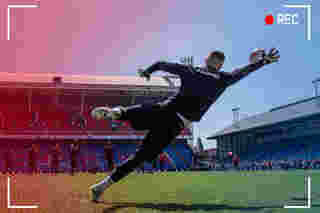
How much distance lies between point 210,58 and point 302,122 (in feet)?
101

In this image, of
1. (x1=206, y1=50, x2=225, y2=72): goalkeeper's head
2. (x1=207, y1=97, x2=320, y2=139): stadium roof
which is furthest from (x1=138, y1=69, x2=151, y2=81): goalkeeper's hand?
(x1=207, y1=97, x2=320, y2=139): stadium roof

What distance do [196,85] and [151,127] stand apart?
2.42 feet

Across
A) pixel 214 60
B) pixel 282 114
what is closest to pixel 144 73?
pixel 214 60

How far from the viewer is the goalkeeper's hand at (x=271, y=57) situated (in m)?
5.02

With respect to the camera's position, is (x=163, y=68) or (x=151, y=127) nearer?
(x=163, y=68)

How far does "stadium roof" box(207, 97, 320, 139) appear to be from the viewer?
33.9m

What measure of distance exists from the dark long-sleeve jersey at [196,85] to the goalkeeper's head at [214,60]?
0.08 m

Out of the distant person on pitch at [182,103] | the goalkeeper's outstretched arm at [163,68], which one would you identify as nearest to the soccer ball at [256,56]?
the distant person on pitch at [182,103]

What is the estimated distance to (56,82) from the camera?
1207 inches

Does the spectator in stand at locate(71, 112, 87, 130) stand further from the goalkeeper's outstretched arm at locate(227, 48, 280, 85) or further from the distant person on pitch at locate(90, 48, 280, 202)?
the goalkeeper's outstretched arm at locate(227, 48, 280, 85)

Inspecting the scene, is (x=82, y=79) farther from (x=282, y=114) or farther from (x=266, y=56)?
(x=266, y=56)

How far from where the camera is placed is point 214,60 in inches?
199

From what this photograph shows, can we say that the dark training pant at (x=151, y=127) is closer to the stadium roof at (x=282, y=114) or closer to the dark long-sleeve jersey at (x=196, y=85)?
the dark long-sleeve jersey at (x=196, y=85)

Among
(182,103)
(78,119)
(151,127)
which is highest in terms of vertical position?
(182,103)
